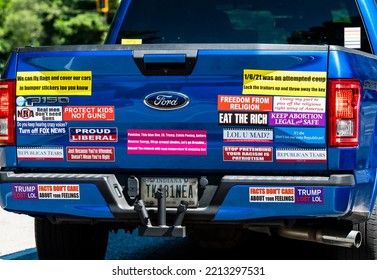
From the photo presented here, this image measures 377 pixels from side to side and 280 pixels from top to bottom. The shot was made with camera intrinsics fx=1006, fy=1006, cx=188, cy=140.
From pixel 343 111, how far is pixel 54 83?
1622 millimetres

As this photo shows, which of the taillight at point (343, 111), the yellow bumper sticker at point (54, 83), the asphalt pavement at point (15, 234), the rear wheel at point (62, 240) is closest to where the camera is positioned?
the taillight at point (343, 111)

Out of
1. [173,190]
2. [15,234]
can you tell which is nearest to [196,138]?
[173,190]

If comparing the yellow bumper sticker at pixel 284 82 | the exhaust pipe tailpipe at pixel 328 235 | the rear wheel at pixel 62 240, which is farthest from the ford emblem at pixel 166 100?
the rear wheel at pixel 62 240

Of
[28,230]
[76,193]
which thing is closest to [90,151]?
[76,193]

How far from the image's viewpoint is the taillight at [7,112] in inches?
226

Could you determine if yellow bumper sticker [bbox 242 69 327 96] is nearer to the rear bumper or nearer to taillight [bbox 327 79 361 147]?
taillight [bbox 327 79 361 147]

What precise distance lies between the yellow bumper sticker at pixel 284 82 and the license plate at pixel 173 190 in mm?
604

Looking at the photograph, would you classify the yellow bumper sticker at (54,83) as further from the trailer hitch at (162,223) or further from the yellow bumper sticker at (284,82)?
the yellow bumper sticker at (284,82)

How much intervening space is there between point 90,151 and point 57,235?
1.01 m

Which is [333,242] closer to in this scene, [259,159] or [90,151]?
[259,159]

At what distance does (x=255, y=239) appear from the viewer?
27.6ft

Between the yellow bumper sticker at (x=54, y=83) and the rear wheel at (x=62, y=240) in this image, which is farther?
the rear wheel at (x=62, y=240)

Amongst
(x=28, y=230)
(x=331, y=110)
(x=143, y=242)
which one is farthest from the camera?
(x=28, y=230)

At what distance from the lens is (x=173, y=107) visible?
5.50 meters
